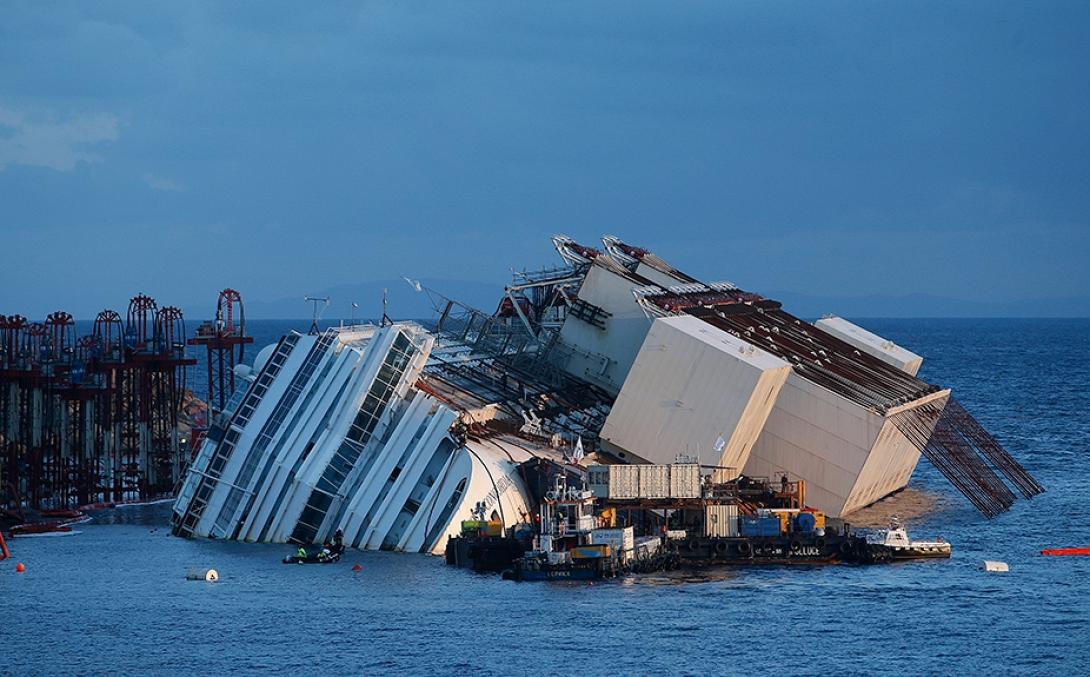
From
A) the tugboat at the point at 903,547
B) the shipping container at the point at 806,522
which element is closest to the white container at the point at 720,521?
the shipping container at the point at 806,522

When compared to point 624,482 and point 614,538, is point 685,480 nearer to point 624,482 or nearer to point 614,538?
point 624,482

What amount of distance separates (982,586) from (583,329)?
43.0 m

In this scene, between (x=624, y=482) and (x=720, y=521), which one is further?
(x=624, y=482)

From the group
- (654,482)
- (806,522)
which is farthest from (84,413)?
(806,522)

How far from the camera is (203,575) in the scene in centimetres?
8938

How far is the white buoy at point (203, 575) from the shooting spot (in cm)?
8856

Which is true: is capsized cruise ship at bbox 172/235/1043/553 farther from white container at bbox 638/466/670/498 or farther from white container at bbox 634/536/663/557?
white container at bbox 634/536/663/557

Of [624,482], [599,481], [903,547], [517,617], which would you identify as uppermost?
[599,481]

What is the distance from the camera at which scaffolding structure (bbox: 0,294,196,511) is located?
12006cm

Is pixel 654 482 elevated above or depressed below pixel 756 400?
below

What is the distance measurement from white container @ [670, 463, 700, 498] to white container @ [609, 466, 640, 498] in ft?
6.03

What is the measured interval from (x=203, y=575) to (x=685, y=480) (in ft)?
80.5

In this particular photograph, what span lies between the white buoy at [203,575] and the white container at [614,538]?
17.6m

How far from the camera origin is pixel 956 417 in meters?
126
